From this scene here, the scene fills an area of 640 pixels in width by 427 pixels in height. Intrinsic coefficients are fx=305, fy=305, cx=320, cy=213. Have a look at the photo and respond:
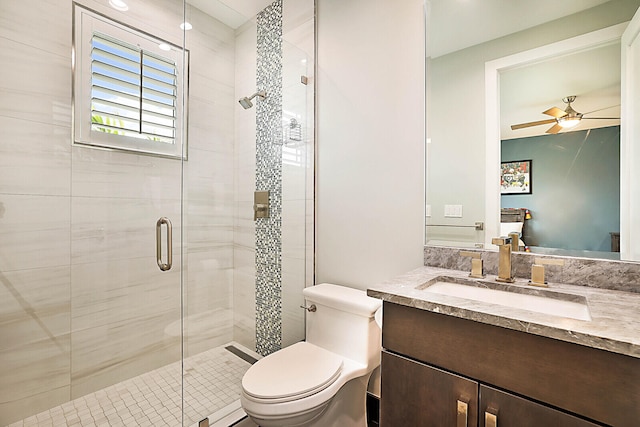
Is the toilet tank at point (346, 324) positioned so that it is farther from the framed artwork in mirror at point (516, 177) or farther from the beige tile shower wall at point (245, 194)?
the framed artwork in mirror at point (516, 177)

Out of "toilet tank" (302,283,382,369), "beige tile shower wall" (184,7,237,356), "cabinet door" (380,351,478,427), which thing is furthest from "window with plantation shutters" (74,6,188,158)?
"cabinet door" (380,351,478,427)

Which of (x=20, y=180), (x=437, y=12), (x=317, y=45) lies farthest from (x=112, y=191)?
(x=437, y=12)

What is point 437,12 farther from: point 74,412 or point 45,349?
point 74,412

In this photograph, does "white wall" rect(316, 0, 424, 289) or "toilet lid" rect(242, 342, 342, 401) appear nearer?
"toilet lid" rect(242, 342, 342, 401)

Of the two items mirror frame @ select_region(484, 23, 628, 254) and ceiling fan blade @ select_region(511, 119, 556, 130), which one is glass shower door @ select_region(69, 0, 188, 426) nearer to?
mirror frame @ select_region(484, 23, 628, 254)

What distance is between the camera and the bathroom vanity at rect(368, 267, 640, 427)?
0.68m

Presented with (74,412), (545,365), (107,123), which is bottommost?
(74,412)

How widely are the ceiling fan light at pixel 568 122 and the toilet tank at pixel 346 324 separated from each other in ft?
3.47

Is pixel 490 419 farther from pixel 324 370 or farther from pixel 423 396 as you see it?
pixel 324 370

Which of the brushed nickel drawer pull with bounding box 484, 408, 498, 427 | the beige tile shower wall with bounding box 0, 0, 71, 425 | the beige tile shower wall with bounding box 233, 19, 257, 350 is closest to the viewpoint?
the brushed nickel drawer pull with bounding box 484, 408, 498, 427

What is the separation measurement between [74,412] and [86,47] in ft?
6.60

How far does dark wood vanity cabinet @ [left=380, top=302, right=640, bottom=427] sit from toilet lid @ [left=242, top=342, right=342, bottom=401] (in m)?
0.31

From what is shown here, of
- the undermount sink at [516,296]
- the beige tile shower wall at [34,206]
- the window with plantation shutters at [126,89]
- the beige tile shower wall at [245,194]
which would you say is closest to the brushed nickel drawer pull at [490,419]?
the undermount sink at [516,296]

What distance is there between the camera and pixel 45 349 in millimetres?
1658
